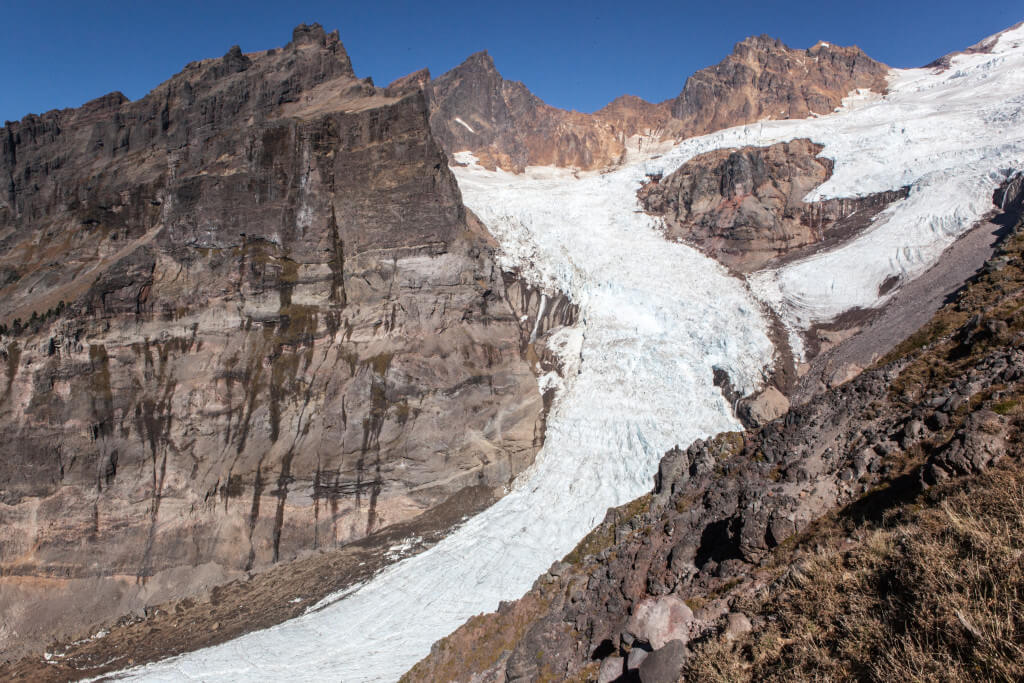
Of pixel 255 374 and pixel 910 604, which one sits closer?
pixel 910 604

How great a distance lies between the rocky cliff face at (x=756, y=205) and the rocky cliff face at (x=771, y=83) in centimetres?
2274

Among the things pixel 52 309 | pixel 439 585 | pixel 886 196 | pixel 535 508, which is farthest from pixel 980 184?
pixel 52 309

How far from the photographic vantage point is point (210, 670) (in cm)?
2638

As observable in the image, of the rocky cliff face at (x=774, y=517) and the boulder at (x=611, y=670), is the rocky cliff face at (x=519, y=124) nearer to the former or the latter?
the rocky cliff face at (x=774, y=517)

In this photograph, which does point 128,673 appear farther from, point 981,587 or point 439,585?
point 981,587

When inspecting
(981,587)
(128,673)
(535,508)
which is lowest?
(128,673)

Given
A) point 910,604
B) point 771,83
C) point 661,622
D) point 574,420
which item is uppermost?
point 771,83

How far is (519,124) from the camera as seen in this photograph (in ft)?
309

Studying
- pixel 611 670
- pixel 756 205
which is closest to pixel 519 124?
pixel 756 205

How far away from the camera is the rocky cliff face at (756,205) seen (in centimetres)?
5056

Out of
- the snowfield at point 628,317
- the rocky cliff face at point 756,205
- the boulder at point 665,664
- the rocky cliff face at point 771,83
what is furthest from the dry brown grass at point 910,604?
the rocky cliff face at point 771,83

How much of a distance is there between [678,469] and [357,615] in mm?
18528

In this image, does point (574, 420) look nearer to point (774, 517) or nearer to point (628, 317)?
point (628, 317)

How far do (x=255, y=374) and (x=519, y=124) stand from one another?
70.6 metres
